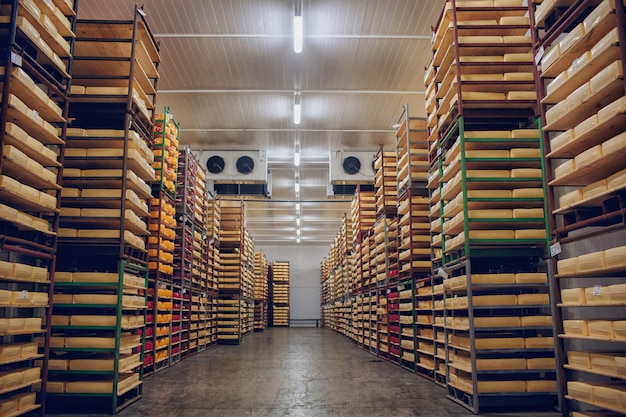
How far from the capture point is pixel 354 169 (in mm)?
16625

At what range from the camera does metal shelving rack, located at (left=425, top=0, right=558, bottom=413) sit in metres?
5.71

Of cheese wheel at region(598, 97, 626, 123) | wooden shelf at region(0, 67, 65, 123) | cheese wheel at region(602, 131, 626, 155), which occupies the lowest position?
cheese wheel at region(602, 131, 626, 155)

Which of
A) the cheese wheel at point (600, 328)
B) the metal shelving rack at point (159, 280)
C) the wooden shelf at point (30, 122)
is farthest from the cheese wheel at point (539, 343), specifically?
the metal shelving rack at point (159, 280)

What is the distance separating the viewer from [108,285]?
5867mm

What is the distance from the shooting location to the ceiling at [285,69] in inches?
395

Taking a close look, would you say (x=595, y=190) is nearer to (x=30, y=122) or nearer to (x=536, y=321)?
(x=536, y=321)

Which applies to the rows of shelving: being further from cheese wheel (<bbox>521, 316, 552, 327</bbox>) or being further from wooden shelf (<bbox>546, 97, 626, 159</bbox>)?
wooden shelf (<bbox>546, 97, 626, 159</bbox>)

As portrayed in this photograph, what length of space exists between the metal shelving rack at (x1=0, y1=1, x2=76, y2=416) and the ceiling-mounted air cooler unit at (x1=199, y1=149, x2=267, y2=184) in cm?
→ 1072

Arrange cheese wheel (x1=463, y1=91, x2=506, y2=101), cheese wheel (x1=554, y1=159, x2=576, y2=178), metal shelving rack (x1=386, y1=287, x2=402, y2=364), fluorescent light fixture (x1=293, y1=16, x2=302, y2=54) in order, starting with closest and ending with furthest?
cheese wheel (x1=554, y1=159, x2=576, y2=178) < cheese wheel (x1=463, y1=91, x2=506, y2=101) < fluorescent light fixture (x1=293, y1=16, x2=302, y2=54) < metal shelving rack (x1=386, y1=287, x2=402, y2=364)

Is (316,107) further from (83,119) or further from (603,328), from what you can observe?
(603,328)

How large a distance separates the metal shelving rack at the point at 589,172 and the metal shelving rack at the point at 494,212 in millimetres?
625

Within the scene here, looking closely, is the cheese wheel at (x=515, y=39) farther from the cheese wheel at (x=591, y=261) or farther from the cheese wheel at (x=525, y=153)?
the cheese wheel at (x=591, y=261)

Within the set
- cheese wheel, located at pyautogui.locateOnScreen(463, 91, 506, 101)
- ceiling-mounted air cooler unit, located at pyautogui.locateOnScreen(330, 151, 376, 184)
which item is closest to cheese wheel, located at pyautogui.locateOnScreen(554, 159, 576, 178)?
cheese wheel, located at pyautogui.locateOnScreen(463, 91, 506, 101)

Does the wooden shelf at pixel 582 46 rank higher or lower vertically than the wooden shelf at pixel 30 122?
higher
